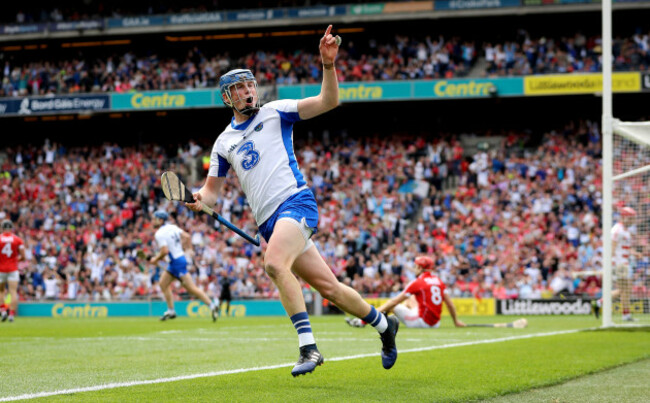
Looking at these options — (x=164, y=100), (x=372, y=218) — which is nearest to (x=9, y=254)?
(x=372, y=218)

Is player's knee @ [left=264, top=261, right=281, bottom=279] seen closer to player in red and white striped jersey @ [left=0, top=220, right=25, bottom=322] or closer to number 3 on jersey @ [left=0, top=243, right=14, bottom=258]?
player in red and white striped jersey @ [left=0, top=220, right=25, bottom=322]

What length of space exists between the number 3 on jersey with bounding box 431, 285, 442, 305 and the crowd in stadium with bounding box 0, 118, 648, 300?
1049 centimetres

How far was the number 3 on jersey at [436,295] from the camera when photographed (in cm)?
1535

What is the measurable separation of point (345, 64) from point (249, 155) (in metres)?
31.0

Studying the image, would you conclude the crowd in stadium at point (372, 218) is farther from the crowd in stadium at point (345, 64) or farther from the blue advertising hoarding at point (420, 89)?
the crowd in stadium at point (345, 64)

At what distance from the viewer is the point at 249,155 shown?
279 inches

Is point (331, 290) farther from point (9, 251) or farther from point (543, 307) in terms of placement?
point (543, 307)

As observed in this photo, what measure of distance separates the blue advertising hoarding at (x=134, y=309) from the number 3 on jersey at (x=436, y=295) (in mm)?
11792

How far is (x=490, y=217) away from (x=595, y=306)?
31.6 ft

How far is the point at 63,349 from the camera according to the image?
11.4 m

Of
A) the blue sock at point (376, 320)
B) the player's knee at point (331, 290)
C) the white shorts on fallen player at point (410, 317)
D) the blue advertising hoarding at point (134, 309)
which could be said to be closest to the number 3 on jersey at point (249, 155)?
the player's knee at point (331, 290)

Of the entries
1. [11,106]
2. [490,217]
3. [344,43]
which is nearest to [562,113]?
[490,217]

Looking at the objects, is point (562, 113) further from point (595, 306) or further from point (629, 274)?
point (629, 274)

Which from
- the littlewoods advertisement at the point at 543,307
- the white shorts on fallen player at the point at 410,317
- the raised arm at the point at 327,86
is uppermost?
the raised arm at the point at 327,86
